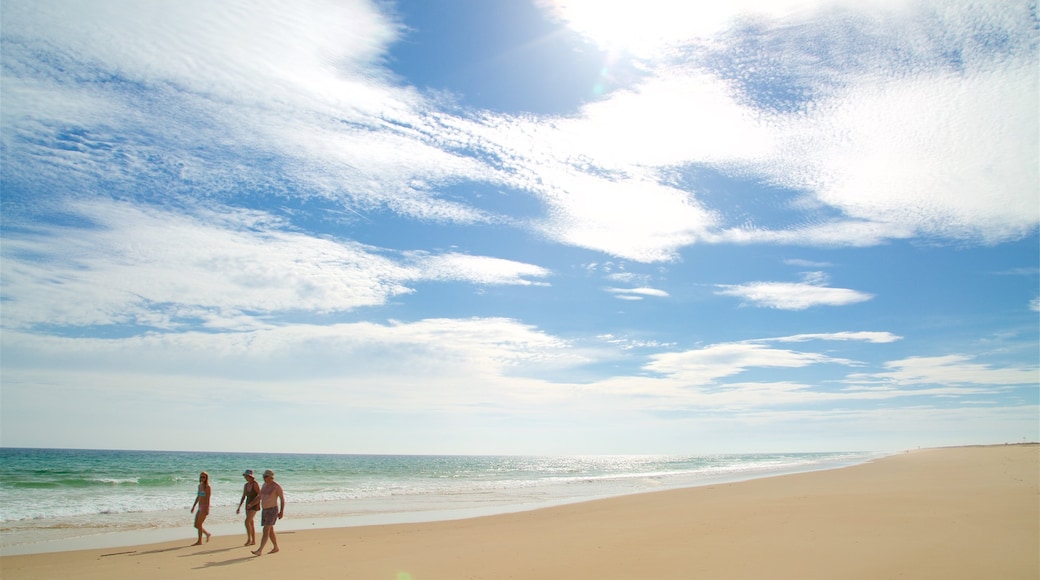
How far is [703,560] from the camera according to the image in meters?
9.66

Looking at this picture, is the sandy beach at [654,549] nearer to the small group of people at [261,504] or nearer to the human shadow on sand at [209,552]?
the human shadow on sand at [209,552]

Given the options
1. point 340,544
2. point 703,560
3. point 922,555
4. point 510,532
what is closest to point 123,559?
point 340,544

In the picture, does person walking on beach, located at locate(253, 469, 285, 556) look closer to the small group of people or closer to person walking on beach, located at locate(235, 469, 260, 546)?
the small group of people

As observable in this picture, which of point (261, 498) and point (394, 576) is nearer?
point (394, 576)

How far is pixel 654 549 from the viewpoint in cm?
1076

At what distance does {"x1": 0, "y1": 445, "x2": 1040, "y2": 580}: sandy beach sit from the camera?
9.12m

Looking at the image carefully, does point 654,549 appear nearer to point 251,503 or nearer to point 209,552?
point 251,503

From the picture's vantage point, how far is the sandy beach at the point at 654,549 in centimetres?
912

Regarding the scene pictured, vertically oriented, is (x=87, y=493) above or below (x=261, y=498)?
below

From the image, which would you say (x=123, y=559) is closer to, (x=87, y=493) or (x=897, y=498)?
(x=897, y=498)

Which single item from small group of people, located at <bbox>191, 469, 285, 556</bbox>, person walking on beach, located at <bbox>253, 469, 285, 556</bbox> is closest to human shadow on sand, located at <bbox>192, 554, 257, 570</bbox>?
small group of people, located at <bbox>191, 469, 285, 556</bbox>

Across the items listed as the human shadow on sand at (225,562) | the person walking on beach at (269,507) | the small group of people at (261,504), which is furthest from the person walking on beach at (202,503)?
the human shadow on sand at (225,562)

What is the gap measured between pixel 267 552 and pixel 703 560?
8282mm

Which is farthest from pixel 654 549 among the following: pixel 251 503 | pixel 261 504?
pixel 251 503
